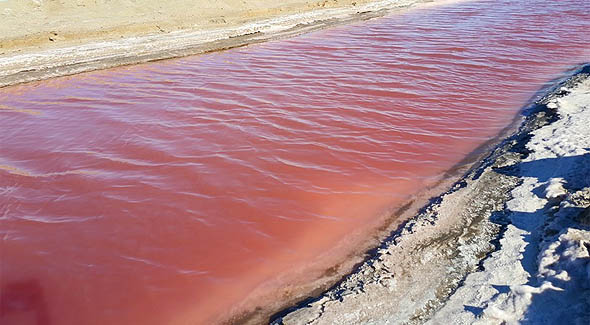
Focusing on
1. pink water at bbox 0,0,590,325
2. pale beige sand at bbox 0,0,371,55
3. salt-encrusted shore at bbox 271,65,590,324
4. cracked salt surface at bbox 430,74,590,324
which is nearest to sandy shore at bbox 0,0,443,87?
pale beige sand at bbox 0,0,371,55

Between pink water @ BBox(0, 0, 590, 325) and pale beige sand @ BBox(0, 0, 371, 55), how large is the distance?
4.78 m

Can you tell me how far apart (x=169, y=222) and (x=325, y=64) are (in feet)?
24.5

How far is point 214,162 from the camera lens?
21.2 feet

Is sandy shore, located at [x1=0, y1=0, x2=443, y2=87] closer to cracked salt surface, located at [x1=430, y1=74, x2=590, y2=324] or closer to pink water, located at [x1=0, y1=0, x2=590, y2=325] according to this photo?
pink water, located at [x1=0, y1=0, x2=590, y2=325]

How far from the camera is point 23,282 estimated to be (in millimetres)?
4445

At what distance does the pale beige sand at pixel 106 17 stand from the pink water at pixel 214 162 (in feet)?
15.7

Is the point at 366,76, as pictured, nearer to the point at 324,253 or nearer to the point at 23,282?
the point at 324,253

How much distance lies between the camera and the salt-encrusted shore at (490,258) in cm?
333

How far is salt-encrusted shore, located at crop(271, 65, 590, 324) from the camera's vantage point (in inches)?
131

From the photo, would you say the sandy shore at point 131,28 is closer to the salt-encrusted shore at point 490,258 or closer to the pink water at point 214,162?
the pink water at point 214,162

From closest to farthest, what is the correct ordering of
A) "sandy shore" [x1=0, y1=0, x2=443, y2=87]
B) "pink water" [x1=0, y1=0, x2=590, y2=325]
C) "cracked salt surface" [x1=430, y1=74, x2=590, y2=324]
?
"cracked salt surface" [x1=430, y1=74, x2=590, y2=324] → "pink water" [x1=0, y1=0, x2=590, y2=325] → "sandy shore" [x1=0, y1=0, x2=443, y2=87]

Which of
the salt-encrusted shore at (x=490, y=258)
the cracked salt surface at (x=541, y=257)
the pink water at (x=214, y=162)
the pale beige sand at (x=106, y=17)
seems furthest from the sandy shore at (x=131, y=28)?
the cracked salt surface at (x=541, y=257)

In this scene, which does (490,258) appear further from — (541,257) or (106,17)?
(106,17)

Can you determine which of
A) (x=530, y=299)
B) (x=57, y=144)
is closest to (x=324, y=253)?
(x=530, y=299)
